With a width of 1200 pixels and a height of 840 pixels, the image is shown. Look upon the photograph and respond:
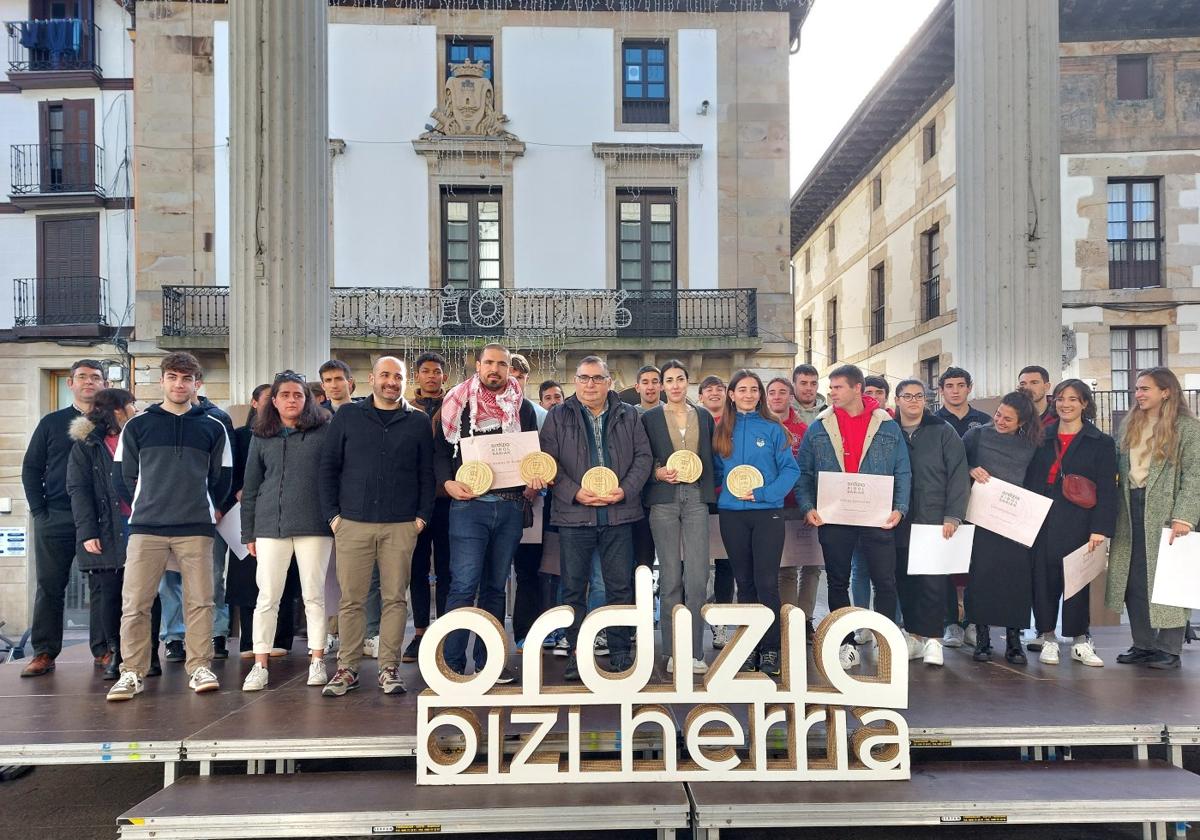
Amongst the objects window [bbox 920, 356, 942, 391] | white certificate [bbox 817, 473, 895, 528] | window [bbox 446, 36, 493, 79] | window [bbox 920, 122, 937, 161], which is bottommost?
white certificate [bbox 817, 473, 895, 528]

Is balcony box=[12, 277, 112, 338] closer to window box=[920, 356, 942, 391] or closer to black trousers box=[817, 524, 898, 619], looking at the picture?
black trousers box=[817, 524, 898, 619]

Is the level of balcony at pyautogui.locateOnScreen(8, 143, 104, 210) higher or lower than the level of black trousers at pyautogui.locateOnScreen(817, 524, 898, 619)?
higher

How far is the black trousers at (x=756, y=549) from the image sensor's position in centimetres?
527

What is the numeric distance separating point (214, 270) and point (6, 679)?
1372cm

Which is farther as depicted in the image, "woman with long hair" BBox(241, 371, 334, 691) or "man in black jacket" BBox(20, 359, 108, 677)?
"man in black jacket" BBox(20, 359, 108, 677)

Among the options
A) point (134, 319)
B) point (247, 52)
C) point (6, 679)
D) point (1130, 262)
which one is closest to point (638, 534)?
point (6, 679)

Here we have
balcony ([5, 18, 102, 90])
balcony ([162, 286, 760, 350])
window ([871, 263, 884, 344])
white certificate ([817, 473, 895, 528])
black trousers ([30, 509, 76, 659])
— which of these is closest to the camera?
white certificate ([817, 473, 895, 528])

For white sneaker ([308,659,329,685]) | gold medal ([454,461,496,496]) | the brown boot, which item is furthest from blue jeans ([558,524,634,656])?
the brown boot

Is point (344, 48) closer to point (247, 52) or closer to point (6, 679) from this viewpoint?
point (247, 52)

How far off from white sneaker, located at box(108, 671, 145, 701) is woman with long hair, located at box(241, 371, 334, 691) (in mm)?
572

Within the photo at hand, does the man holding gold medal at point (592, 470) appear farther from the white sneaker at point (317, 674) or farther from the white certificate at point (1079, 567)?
the white certificate at point (1079, 567)

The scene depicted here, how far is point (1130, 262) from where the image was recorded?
1939 centimetres

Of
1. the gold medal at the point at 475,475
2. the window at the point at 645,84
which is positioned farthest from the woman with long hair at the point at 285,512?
the window at the point at 645,84

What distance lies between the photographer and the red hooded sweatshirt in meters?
5.52
